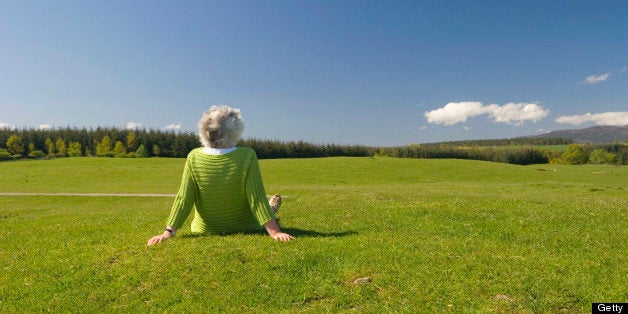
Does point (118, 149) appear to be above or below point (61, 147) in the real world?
below

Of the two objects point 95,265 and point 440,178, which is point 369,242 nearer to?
point 95,265

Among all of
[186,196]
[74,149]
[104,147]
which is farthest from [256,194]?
[74,149]

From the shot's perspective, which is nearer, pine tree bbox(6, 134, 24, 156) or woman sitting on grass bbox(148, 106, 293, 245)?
woman sitting on grass bbox(148, 106, 293, 245)

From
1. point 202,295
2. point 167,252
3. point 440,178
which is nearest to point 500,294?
point 202,295

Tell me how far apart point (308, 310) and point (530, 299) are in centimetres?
304

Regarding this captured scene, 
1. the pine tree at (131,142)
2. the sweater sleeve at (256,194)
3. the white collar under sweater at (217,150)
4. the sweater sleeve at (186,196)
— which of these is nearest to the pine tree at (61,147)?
the pine tree at (131,142)

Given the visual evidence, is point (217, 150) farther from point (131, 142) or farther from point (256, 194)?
point (131, 142)

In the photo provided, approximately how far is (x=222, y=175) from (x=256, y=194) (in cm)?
77

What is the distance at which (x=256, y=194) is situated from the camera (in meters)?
7.49

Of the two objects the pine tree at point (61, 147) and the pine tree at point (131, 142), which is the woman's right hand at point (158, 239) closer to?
the pine tree at point (61, 147)

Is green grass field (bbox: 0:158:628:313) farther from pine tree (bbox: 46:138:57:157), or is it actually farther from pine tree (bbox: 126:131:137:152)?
pine tree (bbox: 46:138:57:157)

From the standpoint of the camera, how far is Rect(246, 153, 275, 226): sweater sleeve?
7.50m

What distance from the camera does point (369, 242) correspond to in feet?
25.7

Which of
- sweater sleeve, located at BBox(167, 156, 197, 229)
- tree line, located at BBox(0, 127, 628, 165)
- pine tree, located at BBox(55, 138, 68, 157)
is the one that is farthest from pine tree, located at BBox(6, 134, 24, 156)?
sweater sleeve, located at BBox(167, 156, 197, 229)
